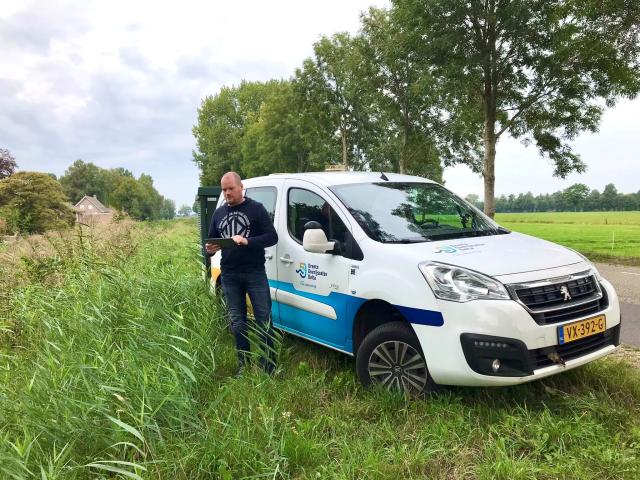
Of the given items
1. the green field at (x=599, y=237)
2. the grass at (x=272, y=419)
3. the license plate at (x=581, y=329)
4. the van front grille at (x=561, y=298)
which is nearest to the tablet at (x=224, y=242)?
the grass at (x=272, y=419)

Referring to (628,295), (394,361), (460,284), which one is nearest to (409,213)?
(460,284)

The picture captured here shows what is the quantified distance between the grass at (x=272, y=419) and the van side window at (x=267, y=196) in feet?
4.67

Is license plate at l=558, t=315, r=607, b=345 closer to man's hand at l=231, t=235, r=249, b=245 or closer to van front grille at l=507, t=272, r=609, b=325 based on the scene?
van front grille at l=507, t=272, r=609, b=325

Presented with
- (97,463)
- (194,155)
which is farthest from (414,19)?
(194,155)

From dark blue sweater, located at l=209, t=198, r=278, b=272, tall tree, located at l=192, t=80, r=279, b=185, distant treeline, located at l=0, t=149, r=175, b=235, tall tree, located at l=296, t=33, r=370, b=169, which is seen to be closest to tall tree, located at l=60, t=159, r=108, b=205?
tall tree, located at l=192, t=80, r=279, b=185

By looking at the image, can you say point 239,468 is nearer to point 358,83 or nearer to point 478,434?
point 478,434

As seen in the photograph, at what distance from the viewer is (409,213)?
409cm

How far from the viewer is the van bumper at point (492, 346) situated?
295 centimetres

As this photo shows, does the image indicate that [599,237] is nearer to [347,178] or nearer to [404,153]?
[404,153]

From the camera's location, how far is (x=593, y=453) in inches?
110

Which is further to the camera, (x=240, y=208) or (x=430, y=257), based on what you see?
(x=240, y=208)

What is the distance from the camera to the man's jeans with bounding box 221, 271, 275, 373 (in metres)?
4.19

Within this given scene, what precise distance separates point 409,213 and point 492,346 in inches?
58.5

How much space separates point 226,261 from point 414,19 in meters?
9.90
